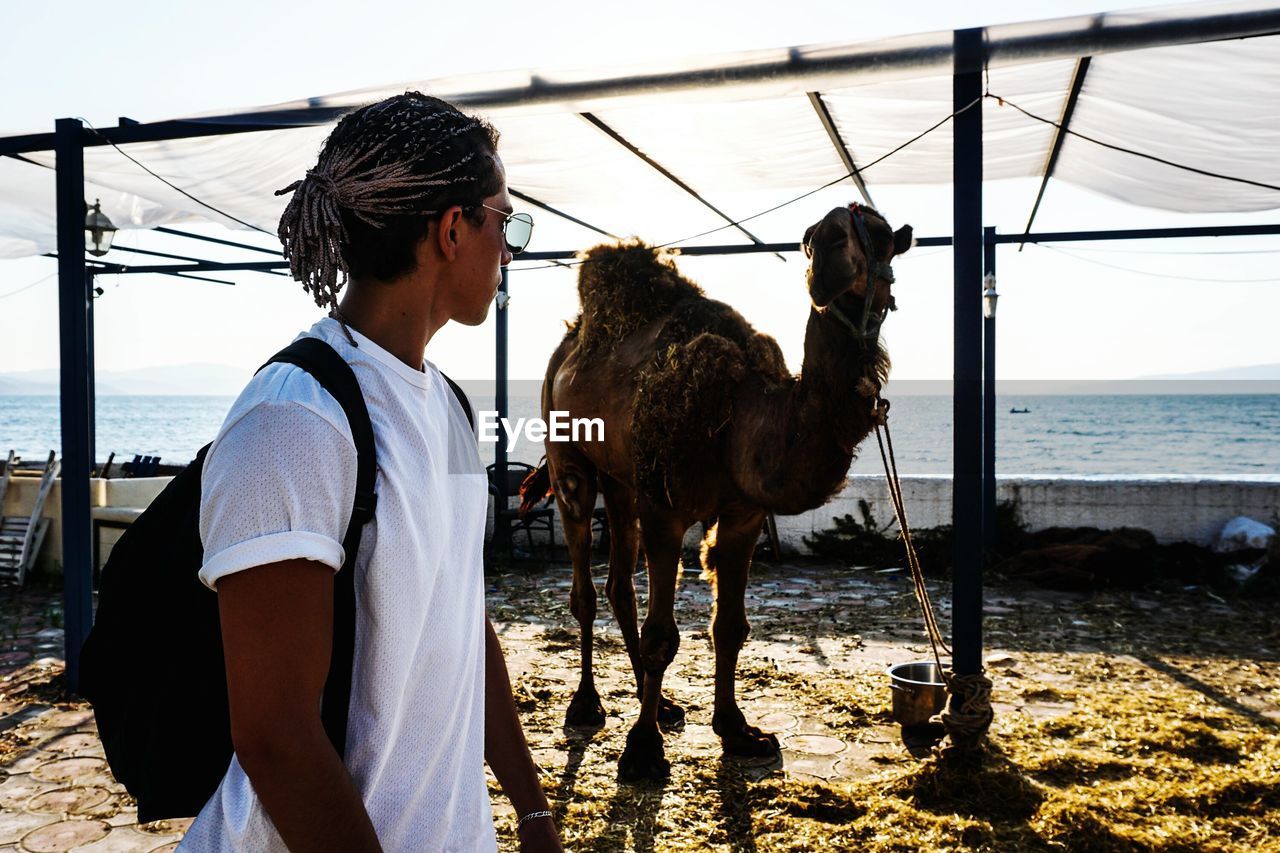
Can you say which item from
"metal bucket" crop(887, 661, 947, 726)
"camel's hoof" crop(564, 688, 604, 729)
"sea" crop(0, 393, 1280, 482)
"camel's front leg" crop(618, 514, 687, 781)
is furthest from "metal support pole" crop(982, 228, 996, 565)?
"sea" crop(0, 393, 1280, 482)

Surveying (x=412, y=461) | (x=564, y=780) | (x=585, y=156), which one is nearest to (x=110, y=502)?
(x=585, y=156)

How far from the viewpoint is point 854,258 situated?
11.7ft

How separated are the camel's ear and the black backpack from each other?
3.01m

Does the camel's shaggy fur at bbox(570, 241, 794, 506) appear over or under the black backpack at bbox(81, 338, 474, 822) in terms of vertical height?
over

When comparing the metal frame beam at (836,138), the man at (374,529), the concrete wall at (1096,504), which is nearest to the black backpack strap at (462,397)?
the man at (374,529)

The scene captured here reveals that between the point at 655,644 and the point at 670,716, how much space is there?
79 centimetres

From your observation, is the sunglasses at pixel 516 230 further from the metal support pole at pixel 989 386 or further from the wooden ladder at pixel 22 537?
the wooden ladder at pixel 22 537

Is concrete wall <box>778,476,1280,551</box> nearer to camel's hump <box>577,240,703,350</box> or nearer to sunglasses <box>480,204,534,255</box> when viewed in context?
camel's hump <box>577,240,703,350</box>

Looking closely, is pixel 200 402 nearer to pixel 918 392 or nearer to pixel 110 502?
pixel 918 392

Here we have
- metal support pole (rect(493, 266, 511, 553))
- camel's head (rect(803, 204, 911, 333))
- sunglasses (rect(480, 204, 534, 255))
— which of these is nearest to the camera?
sunglasses (rect(480, 204, 534, 255))

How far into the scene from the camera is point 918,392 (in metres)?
142

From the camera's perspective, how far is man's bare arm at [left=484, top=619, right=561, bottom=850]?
1537mm

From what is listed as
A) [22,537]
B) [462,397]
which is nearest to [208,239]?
[22,537]

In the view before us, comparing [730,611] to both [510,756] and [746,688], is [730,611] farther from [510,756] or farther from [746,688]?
[510,756]
